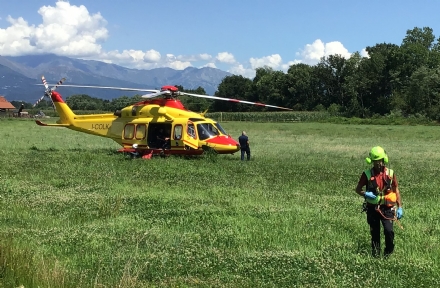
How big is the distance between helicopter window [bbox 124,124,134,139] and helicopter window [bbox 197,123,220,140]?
328 cm

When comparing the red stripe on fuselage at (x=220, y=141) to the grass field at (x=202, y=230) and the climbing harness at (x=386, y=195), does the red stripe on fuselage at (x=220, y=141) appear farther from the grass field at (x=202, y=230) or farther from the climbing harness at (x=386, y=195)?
the climbing harness at (x=386, y=195)

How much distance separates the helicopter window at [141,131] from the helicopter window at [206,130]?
102 inches

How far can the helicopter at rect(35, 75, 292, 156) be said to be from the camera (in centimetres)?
2030

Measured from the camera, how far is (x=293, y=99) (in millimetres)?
108312

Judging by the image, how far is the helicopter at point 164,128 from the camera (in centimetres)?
2030

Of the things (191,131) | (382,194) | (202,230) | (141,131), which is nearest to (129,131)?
(141,131)

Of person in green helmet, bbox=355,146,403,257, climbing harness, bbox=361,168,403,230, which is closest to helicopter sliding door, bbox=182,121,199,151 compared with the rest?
person in green helmet, bbox=355,146,403,257

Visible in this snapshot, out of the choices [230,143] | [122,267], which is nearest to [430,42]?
[230,143]

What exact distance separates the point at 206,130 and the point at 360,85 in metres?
77.5

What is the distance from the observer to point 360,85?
Result: 92.1m

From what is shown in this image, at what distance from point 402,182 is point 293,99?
3726 inches

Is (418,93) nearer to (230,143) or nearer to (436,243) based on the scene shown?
(230,143)

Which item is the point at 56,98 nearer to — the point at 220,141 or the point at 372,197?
the point at 220,141

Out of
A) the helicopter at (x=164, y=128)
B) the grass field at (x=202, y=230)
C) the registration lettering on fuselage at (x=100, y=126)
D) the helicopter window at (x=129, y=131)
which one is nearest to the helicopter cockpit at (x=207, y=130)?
the helicopter at (x=164, y=128)
